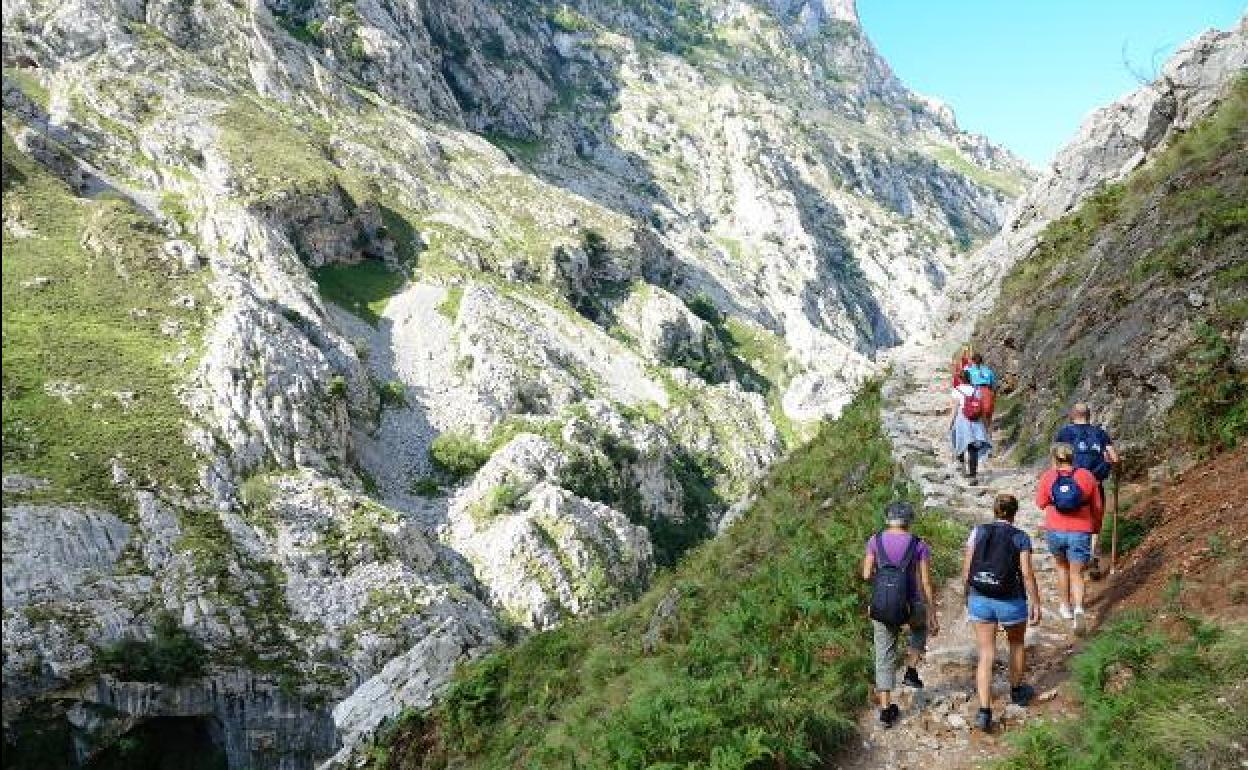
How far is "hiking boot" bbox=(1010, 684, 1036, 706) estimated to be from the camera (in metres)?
9.17

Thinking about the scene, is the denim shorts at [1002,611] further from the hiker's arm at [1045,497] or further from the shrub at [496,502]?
the shrub at [496,502]

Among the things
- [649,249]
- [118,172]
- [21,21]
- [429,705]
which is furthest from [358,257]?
[429,705]

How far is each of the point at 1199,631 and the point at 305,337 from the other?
191 ft

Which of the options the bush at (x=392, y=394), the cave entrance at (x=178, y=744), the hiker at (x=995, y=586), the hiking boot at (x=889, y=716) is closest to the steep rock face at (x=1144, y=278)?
the hiker at (x=995, y=586)

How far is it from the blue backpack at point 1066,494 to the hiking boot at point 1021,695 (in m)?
2.73

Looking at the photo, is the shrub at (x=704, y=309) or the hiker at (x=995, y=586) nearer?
the hiker at (x=995, y=586)

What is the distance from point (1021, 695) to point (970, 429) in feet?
27.3

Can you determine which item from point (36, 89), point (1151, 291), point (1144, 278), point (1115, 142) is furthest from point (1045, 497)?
point (36, 89)

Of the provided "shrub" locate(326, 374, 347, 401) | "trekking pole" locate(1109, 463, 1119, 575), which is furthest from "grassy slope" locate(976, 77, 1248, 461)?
"shrub" locate(326, 374, 347, 401)

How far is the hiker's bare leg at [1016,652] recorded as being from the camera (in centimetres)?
902

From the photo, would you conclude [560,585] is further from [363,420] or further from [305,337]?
[305,337]

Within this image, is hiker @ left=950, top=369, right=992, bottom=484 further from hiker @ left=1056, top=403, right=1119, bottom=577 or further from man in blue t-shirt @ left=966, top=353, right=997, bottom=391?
hiker @ left=1056, top=403, right=1119, bottom=577

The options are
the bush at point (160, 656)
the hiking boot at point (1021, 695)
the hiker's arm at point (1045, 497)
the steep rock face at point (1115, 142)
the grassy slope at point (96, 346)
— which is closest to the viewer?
the hiking boot at point (1021, 695)

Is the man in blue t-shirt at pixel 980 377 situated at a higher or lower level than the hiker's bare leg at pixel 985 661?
higher
